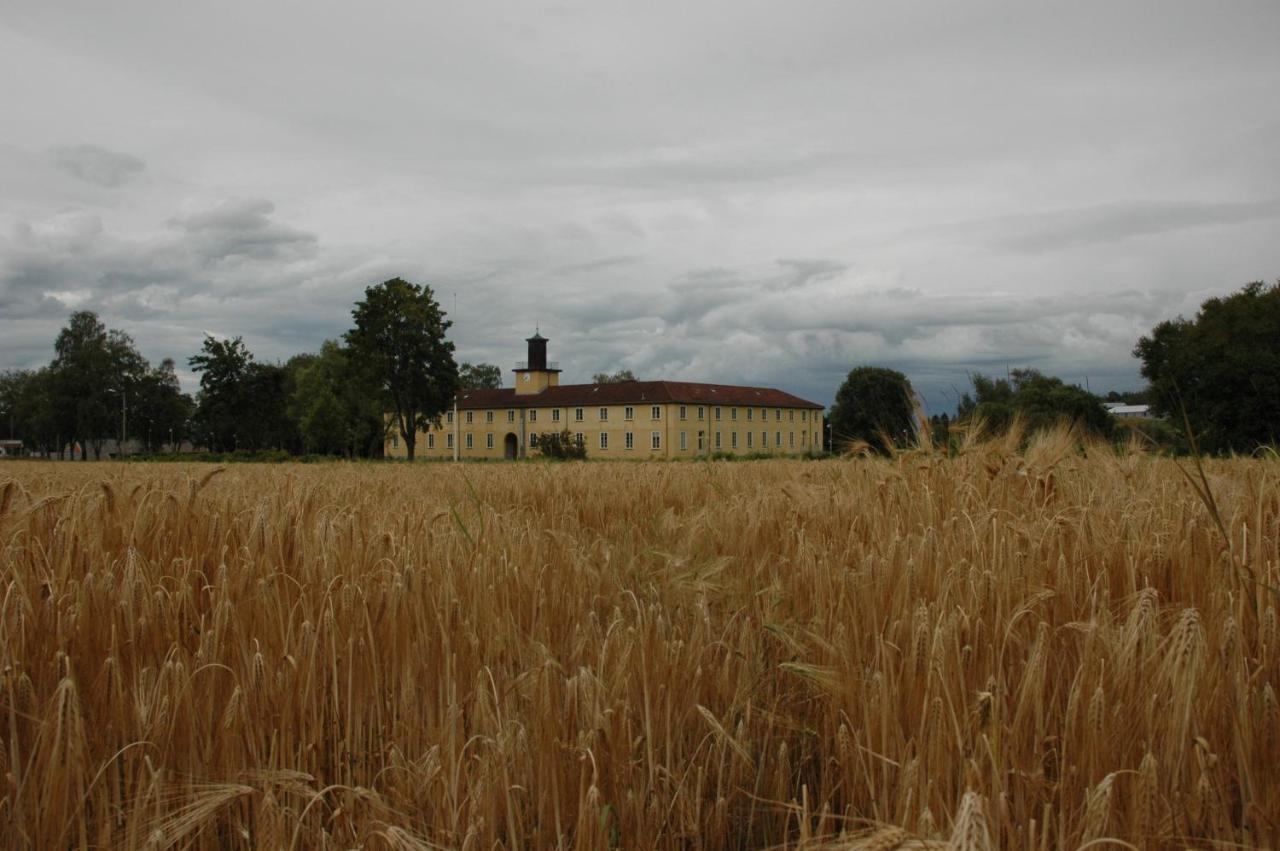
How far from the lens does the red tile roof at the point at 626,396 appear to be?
92375mm

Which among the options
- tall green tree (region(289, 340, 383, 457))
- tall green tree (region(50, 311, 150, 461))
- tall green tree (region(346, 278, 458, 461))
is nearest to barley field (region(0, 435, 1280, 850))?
tall green tree (region(346, 278, 458, 461))

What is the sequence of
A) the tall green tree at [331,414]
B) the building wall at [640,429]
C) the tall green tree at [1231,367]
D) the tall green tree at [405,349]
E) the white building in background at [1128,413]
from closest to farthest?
the white building in background at [1128,413]
the tall green tree at [1231,367]
the tall green tree at [405,349]
the tall green tree at [331,414]
the building wall at [640,429]

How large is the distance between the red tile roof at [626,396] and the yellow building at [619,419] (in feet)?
0.38

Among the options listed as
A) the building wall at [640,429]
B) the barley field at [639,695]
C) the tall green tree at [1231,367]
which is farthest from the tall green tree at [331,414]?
the barley field at [639,695]

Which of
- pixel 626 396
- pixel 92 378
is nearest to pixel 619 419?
pixel 626 396

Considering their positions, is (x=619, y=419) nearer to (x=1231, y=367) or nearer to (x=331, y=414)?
(x=331, y=414)

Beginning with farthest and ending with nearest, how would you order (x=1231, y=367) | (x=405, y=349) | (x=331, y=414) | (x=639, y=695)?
(x=331, y=414) → (x=405, y=349) → (x=1231, y=367) → (x=639, y=695)

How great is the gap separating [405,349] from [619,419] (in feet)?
111

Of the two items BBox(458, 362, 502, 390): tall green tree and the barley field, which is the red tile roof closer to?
BBox(458, 362, 502, 390): tall green tree

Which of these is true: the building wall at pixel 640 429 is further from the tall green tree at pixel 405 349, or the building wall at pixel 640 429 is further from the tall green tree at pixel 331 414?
the tall green tree at pixel 405 349

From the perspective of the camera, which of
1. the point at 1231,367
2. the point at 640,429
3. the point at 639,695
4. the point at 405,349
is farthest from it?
the point at 640,429

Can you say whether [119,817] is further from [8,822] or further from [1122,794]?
[1122,794]

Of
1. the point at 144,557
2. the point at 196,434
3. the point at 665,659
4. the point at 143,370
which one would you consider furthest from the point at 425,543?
the point at 196,434

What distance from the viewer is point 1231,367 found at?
4238cm
